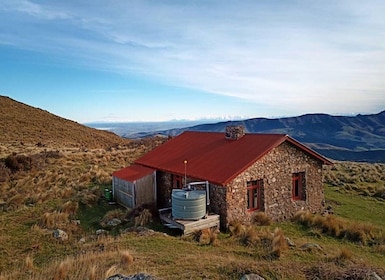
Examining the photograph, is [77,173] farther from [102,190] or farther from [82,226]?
[82,226]

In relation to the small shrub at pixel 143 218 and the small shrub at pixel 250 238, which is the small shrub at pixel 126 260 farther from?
the small shrub at pixel 143 218

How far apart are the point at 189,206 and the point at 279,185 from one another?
16.2ft

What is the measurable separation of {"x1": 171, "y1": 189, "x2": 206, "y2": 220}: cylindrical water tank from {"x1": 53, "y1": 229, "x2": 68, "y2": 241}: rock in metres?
4.20

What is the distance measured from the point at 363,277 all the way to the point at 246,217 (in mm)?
7619

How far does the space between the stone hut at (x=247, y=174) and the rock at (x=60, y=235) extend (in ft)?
18.0

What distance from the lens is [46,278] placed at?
769cm

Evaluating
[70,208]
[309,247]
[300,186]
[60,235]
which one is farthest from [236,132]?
[60,235]

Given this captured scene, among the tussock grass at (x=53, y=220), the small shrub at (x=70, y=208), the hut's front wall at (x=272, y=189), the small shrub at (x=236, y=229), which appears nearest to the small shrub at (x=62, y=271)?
the tussock grass at (x=53, y=220)

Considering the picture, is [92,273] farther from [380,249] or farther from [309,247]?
→ [380,249]

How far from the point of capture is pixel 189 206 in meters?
13.5

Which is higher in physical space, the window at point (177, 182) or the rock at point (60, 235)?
the window at point (177, 182)

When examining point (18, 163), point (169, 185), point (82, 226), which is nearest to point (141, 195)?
point (169, 185)

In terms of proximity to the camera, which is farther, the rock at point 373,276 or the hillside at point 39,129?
the hillside at point 39,129

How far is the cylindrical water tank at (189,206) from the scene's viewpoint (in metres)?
13.5
